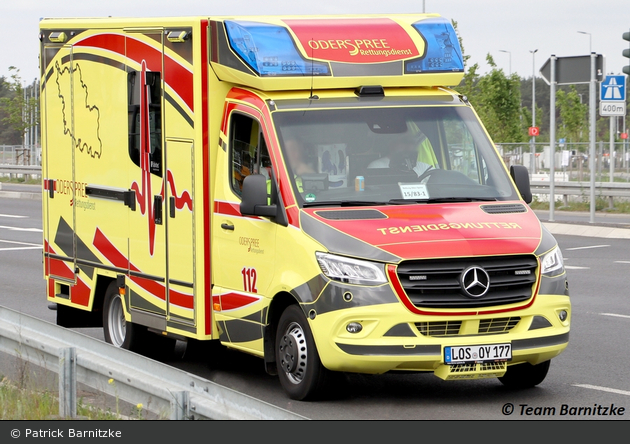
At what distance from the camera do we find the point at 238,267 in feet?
27.9

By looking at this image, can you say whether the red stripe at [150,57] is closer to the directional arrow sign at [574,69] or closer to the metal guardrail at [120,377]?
the metal guardrail at [120,377]

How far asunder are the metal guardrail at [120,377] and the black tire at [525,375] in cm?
336

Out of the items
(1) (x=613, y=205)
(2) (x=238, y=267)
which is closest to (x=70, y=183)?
(2) (x=238, y=267)

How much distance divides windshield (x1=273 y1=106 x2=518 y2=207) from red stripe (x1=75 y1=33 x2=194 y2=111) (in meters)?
0.94

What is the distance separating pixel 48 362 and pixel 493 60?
54726mm

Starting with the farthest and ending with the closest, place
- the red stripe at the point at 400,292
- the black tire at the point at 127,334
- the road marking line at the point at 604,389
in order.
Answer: the black tire at the point at 127,334 < the road marking line at the point at 604,389 < the red stripe at the point at 400,292

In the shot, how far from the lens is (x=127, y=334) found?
1009cm

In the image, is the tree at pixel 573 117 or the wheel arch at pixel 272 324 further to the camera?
the tree at pixel 573 117

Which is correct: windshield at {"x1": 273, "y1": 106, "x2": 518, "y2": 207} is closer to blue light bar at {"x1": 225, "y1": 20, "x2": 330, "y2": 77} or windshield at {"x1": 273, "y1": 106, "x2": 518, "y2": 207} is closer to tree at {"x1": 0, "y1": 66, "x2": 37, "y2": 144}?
blue light bar at {"x1": 225, "y1": 20, "x2": 330, "y2": 77}

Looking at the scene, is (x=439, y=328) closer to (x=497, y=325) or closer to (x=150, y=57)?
(x=497, y=325)

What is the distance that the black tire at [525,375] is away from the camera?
27.4 feet

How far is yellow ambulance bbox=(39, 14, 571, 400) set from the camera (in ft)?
24.6

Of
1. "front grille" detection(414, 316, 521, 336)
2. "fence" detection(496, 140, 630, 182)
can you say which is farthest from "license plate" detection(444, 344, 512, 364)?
"fence" detection(496, 140, 630, 182)

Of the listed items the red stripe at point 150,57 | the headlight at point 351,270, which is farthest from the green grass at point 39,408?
the red stripe at point 150,57
